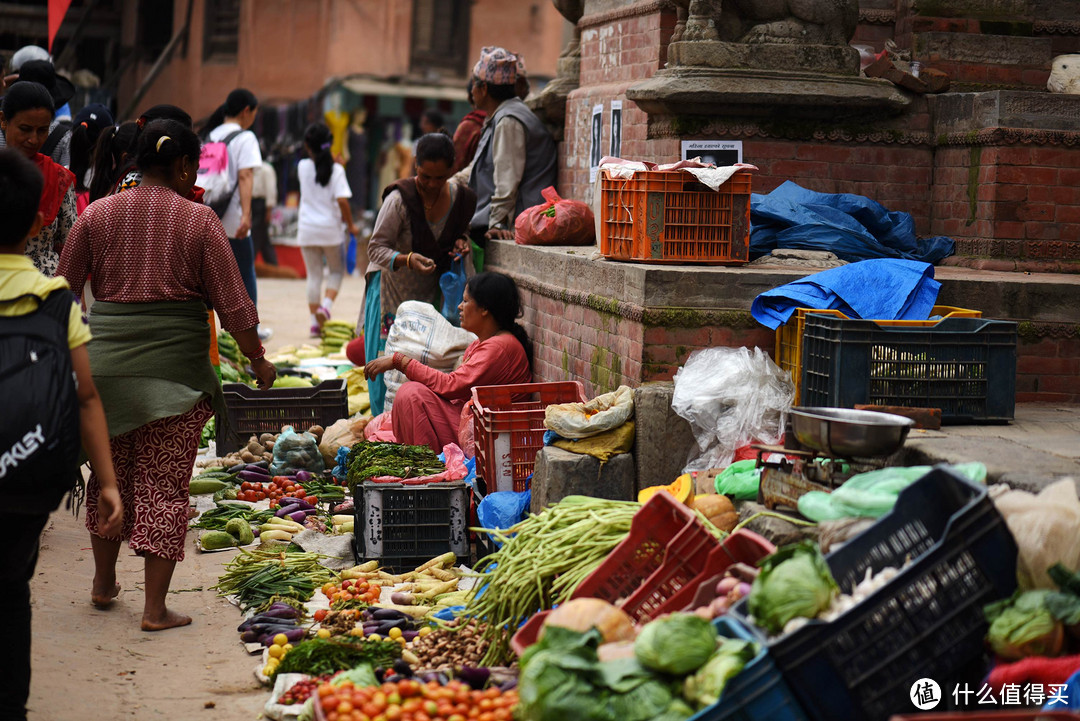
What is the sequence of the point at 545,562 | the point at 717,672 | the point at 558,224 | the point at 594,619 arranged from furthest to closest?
the point at 558,224, the point at 545,562, the point at 594,619, the point at 717,672

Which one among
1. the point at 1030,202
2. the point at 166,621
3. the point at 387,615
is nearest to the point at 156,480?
the point at 166,621

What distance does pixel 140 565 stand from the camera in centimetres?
612

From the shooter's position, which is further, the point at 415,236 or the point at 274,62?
the point at 274,62

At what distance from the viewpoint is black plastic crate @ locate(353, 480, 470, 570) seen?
5734 millimetres

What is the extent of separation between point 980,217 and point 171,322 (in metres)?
4.75

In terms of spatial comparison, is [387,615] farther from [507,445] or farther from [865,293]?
[865,293]

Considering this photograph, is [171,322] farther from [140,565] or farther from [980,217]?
[980,217]

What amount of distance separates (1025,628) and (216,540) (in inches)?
177

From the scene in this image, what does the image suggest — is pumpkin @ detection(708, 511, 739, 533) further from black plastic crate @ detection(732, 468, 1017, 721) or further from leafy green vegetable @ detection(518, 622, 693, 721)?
leafy green vegetable @ detection(518, 622, 693, 721)

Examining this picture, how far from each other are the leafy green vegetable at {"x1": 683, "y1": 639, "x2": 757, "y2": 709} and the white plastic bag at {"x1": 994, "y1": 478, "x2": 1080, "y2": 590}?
83 cm

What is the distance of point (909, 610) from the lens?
118 inches

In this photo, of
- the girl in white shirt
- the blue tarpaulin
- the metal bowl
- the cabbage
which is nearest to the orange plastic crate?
the blue tarpaulin

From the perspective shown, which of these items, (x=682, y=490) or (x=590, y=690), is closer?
(x=590, y=690)

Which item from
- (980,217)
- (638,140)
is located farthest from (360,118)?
(980,217)
